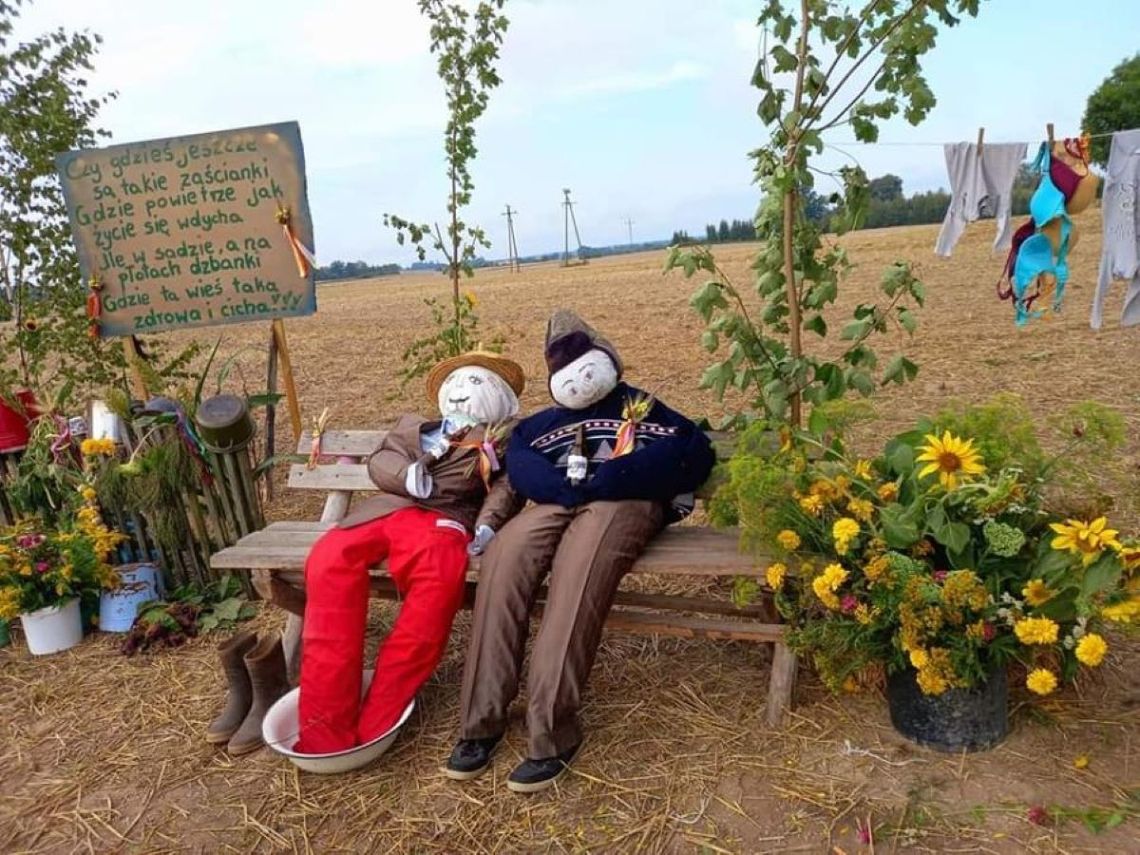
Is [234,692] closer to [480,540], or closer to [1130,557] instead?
[480,540]

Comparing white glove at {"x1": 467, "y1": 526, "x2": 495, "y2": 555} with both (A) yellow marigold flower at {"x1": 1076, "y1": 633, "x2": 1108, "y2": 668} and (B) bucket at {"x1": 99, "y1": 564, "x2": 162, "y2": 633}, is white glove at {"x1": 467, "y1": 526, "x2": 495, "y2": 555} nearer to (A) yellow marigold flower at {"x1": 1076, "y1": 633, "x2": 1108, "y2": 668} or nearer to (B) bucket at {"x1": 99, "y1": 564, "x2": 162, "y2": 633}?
(A) yellow marigold flower at {"x1": 1076, "y1": 633, "x2": 1108, "y2": 668}

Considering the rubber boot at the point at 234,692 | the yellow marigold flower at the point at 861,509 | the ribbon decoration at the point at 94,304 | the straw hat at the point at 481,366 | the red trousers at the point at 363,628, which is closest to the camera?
the yellow marigold flower at the point at 861,509

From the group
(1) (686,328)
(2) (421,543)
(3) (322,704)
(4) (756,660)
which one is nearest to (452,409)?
(2) (421,543)

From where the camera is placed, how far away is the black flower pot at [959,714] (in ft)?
7.43

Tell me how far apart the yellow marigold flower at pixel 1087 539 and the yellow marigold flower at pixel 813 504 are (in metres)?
0.55

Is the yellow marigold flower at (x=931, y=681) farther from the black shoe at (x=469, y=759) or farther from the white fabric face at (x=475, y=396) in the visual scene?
the white fabric face at (x=475, y=396)

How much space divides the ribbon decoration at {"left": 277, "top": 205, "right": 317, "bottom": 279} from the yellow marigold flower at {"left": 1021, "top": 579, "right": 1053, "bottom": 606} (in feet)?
11.1

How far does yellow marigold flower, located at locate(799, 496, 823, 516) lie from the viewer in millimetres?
2225

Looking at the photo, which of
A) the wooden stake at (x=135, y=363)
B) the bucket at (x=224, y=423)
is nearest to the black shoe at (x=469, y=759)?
the bucket at (x=224, y=423)

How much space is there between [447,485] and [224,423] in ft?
4.19

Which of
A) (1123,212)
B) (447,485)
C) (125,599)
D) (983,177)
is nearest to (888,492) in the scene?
(447,485)

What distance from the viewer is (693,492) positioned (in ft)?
9.47

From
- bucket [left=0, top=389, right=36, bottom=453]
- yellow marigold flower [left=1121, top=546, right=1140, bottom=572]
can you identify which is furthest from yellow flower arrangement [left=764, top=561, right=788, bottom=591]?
bucket [left=0, top=389, right=36, bottom=453]

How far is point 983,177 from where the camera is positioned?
5.82 metres
